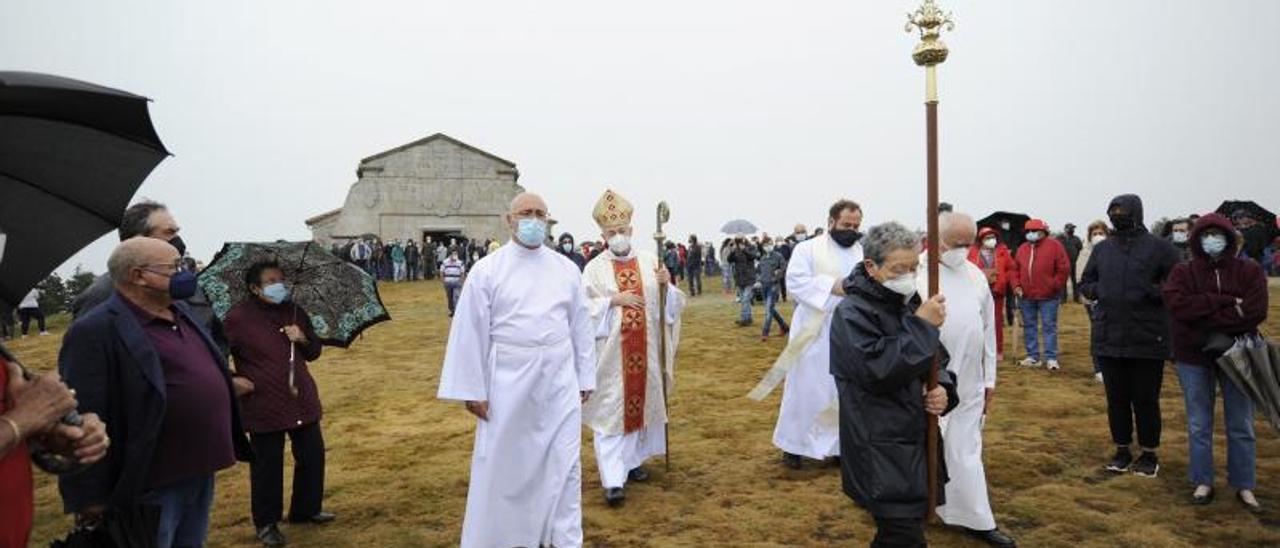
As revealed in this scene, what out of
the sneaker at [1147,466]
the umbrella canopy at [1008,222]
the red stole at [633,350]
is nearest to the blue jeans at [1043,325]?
the umbrella canopy at [1008,222]

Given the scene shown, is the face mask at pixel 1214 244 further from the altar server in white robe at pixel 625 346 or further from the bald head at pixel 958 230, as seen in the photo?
the altar server in white robe at pixel 625 346

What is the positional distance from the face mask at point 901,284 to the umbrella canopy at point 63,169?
2783 millimetres

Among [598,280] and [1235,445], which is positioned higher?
[598,280]

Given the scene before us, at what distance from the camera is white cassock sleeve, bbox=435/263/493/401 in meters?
3.94

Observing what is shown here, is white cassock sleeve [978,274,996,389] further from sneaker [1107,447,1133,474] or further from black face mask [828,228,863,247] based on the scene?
sneaker [1107,447,1133,474]

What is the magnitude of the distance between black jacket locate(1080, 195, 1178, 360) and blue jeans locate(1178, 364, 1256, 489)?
37 centimetres

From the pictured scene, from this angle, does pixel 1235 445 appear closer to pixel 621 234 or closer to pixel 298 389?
pixel 621 234

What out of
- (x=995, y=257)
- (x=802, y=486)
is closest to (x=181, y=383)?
(x=802, y=486)

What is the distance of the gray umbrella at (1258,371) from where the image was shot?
414 cm

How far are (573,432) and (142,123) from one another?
96.9 inches

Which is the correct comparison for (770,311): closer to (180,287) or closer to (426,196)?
(180,287)

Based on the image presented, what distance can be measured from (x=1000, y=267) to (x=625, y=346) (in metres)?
6.35

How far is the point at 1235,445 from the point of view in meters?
4.44

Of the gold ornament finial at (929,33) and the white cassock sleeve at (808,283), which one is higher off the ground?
the gold ornament finial at (929,33)
